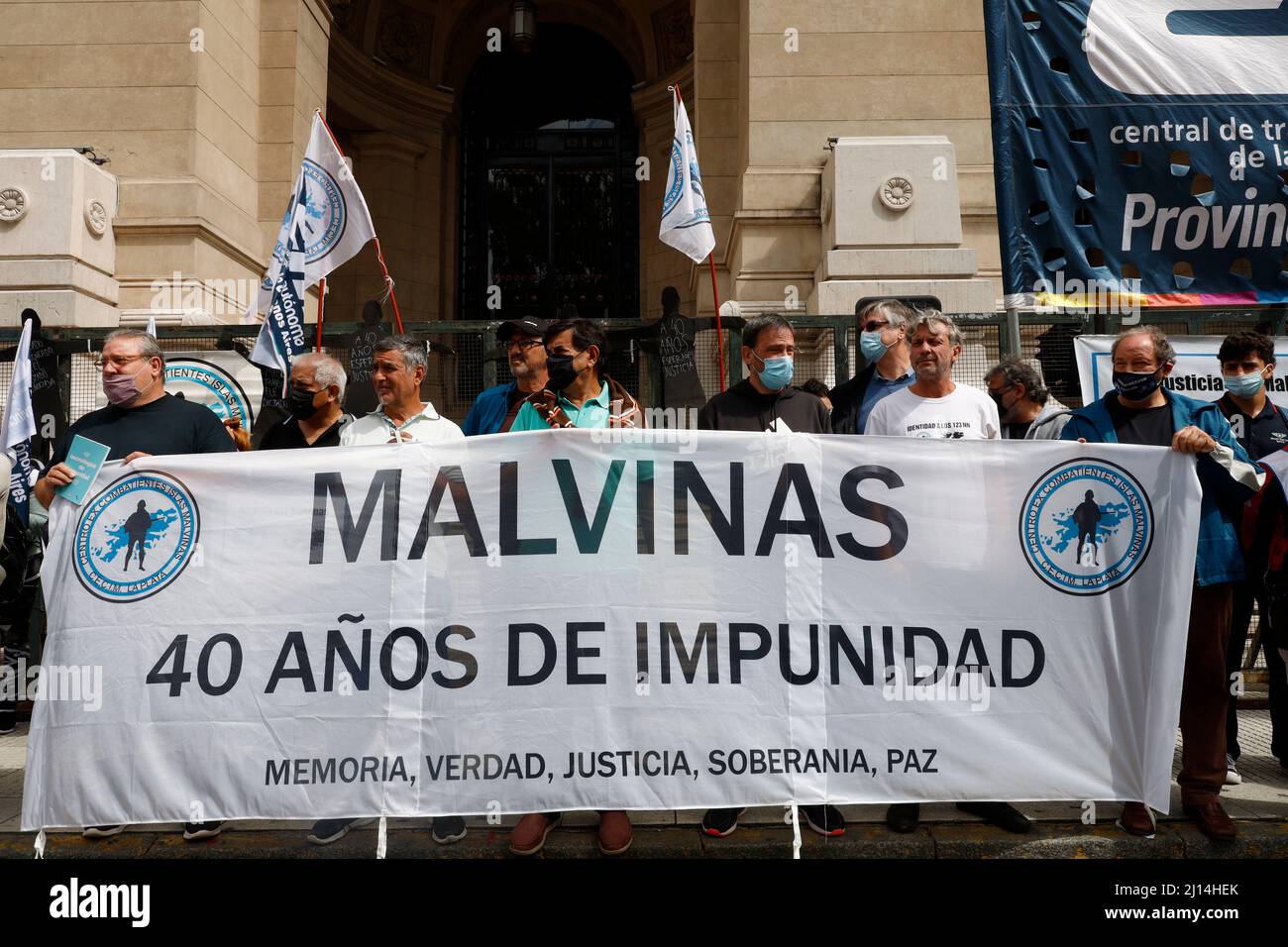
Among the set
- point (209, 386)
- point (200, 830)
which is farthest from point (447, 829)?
point (209, 386)

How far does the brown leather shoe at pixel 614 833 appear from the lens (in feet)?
14.6

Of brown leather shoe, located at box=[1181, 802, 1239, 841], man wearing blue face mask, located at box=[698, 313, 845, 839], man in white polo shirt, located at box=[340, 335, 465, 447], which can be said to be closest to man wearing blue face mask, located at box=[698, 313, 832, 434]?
man wearing blue face mask, located at box=[698, 313, 845, 839]

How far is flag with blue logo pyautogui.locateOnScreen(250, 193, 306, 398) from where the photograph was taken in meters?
7.36

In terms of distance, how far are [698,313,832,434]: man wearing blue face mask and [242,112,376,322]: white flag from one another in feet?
11.1

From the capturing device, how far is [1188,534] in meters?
4.65

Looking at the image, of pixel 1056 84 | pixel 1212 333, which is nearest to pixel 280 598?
pixel 1056 84

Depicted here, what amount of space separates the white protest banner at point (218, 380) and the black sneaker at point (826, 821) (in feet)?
18.9

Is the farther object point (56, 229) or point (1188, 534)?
point (56, 229)

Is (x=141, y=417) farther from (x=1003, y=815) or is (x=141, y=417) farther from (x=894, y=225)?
(x=894, y=225)

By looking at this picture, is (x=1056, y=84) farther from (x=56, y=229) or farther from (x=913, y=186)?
(x=56, y=229)

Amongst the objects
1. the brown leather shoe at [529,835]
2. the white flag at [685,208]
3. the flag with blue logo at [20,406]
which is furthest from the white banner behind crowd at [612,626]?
the white flag at [685,208]

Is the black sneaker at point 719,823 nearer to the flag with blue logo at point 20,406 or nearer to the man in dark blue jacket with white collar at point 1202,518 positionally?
the man in dark blue jacket with white collar at point 1202,518
